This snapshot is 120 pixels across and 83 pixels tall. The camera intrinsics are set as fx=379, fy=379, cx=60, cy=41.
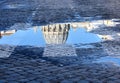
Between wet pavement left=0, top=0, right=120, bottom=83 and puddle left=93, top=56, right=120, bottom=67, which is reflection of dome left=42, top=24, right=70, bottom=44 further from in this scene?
puddle left=93, top=56, right=120, bottom=67

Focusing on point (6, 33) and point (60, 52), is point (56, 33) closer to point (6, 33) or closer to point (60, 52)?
point (6, 33)

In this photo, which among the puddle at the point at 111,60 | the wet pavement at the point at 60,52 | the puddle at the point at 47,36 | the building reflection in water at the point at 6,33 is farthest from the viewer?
the building reflection in water at the point at 6,33

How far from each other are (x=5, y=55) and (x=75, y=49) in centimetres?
204

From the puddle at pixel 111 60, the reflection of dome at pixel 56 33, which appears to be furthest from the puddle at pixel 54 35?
the puddle at pixel 111 60

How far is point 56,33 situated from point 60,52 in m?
3.27

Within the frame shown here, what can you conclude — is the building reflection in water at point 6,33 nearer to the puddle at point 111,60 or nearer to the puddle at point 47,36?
the puddle at point 47,36

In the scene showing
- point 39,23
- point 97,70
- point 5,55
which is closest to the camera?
point 97,70

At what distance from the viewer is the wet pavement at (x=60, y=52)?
7.78m

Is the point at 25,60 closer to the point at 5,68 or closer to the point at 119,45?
the point at 5,68

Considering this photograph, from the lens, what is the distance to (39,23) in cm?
1628

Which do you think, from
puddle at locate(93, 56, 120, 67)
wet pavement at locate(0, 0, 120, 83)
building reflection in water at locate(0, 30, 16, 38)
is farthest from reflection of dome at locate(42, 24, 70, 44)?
puddle at locate(93, 56, 120, 67)

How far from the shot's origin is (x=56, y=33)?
13.6m

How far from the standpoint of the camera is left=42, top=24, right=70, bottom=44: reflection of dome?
12023mm

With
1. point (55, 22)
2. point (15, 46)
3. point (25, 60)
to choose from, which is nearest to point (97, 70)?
point (25, 60)
